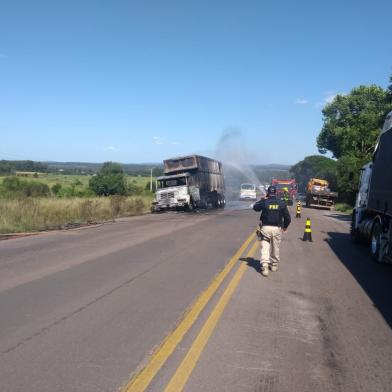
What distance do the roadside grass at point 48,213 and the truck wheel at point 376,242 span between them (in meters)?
12.0

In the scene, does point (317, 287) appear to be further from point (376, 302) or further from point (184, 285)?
point (184, 285)

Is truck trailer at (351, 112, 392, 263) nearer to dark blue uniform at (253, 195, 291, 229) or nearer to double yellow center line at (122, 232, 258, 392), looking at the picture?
dark blue uniform at (253, 195, 291, 229)

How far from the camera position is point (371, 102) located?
66750mm

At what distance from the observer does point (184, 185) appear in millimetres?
33562

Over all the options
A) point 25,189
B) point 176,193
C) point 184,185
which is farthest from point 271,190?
point 25,189

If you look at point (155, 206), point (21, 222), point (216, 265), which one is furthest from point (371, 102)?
point (216, 265)

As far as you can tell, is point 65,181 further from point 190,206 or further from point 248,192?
point 190,206

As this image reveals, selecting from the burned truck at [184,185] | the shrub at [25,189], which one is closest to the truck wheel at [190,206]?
the burned truck at [184,185]

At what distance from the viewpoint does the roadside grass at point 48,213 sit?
19.5 metres

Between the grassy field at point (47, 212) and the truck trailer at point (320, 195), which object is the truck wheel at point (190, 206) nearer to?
the grassy field at point (47, 212)

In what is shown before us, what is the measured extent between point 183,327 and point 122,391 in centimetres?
188

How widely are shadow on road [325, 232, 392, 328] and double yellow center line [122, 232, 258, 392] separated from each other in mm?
2161

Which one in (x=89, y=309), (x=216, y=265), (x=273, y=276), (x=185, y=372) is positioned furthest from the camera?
(x=216, y=265)

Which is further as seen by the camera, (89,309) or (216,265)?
(216,265)
